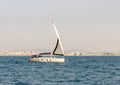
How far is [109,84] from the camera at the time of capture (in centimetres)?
5381

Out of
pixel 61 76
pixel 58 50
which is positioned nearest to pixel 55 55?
pixel 58 50

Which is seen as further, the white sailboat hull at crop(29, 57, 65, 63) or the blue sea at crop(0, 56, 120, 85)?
the white sailboat hull at crop(29, 57, 65, 63)

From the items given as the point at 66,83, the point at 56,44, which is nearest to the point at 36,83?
the point at 66,83

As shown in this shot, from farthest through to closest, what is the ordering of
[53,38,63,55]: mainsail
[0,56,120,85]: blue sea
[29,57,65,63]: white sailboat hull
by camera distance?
[29,57,65,63]: white sailboat hull, [53,38,63,55]: mainsail, [0,56,120,85]: blue sea

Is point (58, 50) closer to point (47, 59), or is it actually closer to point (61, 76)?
point (47, 59)

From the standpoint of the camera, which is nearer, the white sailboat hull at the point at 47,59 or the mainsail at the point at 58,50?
the mainsail at the point at 58,50

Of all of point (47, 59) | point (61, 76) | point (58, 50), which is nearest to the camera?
point (61, 76)

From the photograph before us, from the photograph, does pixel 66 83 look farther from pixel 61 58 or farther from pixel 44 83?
pixel 61 58

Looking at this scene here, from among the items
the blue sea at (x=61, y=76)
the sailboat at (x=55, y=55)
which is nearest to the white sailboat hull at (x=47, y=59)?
the sailboat at (x=55, y=55)

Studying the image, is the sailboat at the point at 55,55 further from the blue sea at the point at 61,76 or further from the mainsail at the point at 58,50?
the blue sea at the point at 61,76

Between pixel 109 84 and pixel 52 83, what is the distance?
904 cm

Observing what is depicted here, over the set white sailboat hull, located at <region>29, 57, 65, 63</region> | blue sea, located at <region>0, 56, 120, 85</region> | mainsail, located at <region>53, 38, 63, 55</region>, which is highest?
mainsail, located at <region>53, 38, 63, 55</region>

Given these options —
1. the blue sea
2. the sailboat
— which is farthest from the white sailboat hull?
the blue sea

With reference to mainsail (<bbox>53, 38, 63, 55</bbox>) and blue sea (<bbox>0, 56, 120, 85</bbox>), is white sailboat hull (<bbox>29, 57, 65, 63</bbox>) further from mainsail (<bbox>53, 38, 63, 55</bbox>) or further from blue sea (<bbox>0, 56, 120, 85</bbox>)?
blue sea (<bbox>0, 56, 120, 85</bbox>)
